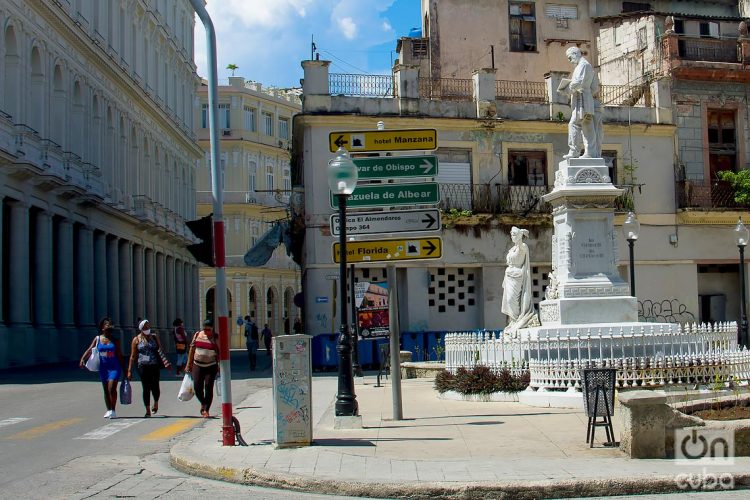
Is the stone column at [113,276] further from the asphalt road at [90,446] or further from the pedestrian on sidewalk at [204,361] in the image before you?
the pedestrian on sidewalk at [204,361]

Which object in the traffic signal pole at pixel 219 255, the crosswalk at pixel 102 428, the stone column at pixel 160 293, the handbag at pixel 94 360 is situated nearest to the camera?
the traffic signal pole at pixel 219 255

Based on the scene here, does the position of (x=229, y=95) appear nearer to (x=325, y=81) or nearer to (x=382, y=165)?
(x=325, y=81)

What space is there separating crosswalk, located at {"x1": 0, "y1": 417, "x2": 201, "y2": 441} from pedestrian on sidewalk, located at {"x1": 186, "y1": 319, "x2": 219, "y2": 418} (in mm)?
508

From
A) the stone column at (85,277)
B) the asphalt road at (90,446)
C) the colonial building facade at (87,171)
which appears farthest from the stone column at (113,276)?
the asphalt road at (90,446)

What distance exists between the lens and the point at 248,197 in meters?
71.4

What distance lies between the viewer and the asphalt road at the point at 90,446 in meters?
9.68

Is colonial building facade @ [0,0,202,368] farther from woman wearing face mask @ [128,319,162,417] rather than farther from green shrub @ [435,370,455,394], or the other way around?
green shrub @ [435,370,455,394]

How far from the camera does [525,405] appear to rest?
16219mm

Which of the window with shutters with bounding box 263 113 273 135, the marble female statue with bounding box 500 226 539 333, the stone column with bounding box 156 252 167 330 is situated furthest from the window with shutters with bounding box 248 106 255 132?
the marble female statue with bounding box 500 226 539 333

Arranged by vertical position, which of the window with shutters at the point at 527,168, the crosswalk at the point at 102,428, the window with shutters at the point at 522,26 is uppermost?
the window with shutters at the point at 522,26

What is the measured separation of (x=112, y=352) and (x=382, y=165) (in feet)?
18.0

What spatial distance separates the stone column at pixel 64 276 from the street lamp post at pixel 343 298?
80.1ft

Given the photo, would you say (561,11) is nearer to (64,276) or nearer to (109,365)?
(64,276)

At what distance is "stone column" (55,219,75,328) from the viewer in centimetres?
3631
